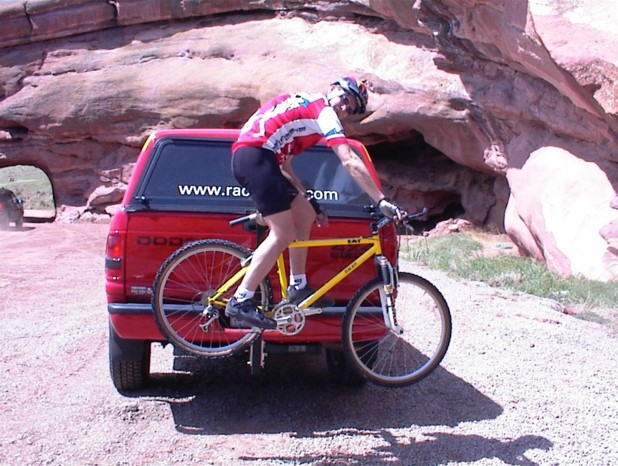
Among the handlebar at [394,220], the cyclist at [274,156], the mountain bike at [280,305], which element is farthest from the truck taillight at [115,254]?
the handlebar at [394,220]

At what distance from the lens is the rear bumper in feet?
16.2

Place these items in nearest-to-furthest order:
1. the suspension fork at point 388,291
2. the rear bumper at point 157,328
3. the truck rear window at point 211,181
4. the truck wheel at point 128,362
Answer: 1. the suspension fork at point 388,291
2. the rear bumper at point 157,328
3. the truck rear window at point 211,181
4. the truck wheel at point 128,362

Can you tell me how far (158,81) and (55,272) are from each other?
405 inches

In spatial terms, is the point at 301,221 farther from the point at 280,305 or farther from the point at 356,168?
the point at 356,168

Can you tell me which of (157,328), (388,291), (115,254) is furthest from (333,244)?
(115,254)

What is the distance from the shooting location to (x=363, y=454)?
436cm

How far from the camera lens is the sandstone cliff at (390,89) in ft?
36.7

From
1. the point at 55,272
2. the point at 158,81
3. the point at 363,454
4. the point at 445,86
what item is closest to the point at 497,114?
the point at 445,86

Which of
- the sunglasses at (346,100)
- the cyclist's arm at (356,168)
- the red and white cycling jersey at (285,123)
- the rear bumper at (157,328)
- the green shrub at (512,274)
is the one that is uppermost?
the sunglasses at (346,100)

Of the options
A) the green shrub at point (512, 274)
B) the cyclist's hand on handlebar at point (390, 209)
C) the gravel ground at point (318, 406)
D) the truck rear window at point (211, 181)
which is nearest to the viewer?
the cyclist's hand on handlebar at point (390, 209)

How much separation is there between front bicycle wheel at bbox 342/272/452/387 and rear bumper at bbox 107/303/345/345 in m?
0.23

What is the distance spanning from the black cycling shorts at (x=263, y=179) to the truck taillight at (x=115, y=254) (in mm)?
973

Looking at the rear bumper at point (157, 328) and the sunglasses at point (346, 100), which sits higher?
the sunglasses at point (346, 100)

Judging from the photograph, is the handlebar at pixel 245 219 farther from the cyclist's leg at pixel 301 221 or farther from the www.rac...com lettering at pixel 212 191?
the www.rac...com lettering at pixel 212 191
